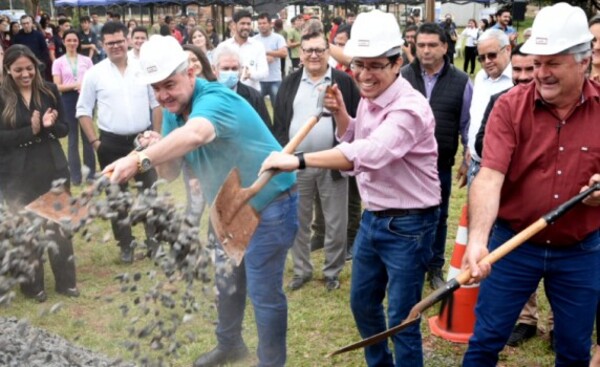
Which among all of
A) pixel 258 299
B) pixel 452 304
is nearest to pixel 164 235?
pixel 258 299

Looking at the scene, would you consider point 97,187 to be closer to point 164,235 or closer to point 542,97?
point 164,235

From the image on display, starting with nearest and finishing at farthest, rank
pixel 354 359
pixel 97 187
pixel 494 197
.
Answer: pixel 97 187 → pixel 494 197 → pixel 354 359

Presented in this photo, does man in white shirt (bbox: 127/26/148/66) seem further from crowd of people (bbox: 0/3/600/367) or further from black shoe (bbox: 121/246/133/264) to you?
crowd of people (bbox: 0/3/600/367)

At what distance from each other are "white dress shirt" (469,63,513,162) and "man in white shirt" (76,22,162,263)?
2.85 m

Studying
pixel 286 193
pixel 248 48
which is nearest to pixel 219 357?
pixel 286 193

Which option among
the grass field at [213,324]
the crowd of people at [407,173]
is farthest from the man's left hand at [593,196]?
the grass field at [213,324]

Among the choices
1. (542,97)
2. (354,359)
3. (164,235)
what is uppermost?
(542,97)

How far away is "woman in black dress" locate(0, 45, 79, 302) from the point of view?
532 cm

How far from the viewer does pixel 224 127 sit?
3.36m

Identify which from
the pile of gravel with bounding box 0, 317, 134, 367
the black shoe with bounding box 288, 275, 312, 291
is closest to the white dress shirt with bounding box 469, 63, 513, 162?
the black shoe with bounding box 288, 275, 312, 291

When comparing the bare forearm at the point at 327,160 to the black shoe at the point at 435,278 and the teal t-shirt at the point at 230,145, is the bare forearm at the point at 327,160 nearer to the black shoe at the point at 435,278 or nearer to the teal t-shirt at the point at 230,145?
the teal t-shirt at the point at 230,145

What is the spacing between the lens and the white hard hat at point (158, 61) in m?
3.26

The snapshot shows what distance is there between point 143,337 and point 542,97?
79.2 inches

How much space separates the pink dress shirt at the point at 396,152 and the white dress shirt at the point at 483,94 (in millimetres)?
1381
